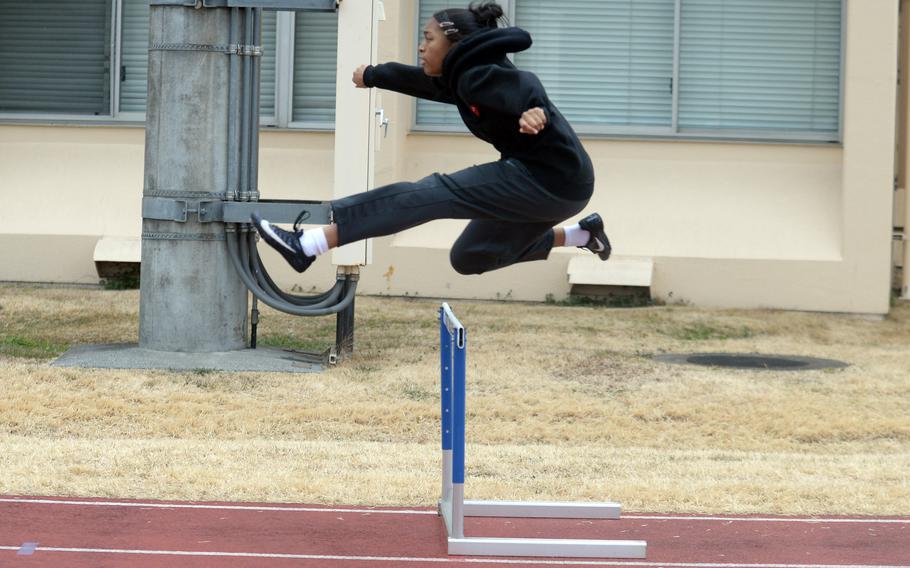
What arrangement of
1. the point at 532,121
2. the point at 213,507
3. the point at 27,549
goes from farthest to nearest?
the point at 213,507 → the point at 27,549 → the point at 532,121

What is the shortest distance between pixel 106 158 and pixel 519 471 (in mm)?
9611

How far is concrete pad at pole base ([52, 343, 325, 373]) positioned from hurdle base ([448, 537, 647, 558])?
5.26m

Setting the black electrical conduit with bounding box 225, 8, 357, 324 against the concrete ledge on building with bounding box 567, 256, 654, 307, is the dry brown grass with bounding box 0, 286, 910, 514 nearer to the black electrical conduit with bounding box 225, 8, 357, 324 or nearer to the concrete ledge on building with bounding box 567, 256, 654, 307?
the black electrical conduit with bounding box 225, 8, 357, 324

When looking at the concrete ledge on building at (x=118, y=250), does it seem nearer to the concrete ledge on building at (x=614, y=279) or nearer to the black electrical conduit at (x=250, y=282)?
the black electrical conduit at (x=250, y=282)

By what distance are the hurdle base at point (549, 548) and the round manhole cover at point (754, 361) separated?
6336 millimetres

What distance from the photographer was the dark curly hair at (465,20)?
6.68 m

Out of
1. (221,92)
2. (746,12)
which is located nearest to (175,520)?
(221,92)

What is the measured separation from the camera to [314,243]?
6.71 m

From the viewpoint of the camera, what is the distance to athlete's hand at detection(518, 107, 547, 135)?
6.31 meters

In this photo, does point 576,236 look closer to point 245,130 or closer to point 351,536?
point 351,536

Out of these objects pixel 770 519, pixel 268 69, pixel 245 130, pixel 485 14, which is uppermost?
pixel 268 69

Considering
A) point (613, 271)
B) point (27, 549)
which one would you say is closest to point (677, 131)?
point (613, 271)

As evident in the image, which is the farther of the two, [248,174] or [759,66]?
[759,66]

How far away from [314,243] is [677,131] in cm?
1121
